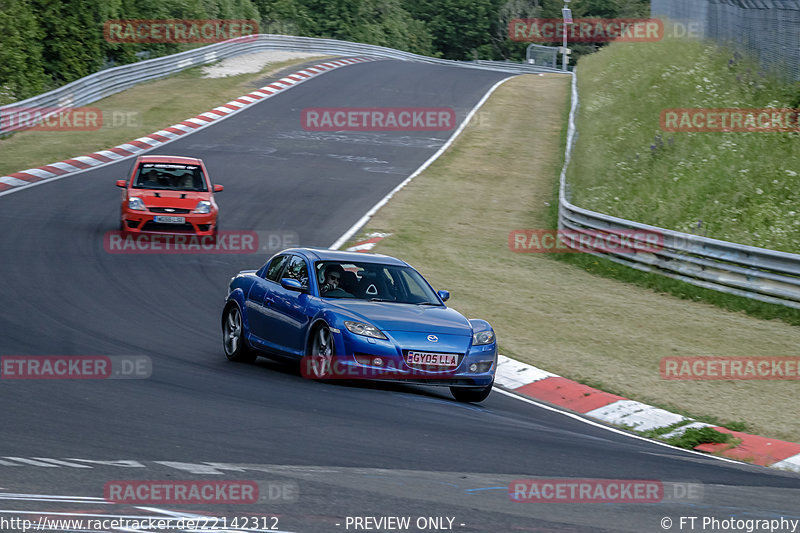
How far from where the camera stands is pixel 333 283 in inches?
458

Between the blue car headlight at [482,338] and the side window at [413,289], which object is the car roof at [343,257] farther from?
the blue car headlight at [482,338]

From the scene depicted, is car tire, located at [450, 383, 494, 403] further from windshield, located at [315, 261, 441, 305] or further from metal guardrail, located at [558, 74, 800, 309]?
metal guardrail, located at [558, 74, 800, 309]

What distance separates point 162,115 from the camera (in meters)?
36.9

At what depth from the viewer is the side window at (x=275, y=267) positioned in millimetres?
12445

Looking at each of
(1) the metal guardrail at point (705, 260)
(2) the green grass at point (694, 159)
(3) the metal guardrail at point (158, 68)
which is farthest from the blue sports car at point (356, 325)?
(3) the metal guardrail at point (158, 68)

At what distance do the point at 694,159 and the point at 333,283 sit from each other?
1483 centimetres

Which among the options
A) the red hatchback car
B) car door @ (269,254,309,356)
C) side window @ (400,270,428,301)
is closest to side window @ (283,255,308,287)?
car door @ (269,254,309,356)

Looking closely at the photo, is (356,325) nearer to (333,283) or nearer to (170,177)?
(333,283)

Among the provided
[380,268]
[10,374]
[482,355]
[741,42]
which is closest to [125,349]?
[10,374]

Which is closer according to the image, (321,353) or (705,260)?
(321,353)

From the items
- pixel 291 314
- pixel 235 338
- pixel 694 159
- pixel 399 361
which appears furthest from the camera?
pixel 694 159

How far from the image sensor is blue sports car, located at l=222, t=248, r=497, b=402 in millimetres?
10539

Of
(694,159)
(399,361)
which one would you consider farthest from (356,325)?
(694,159)

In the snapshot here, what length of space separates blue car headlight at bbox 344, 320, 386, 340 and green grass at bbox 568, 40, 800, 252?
414 inches
